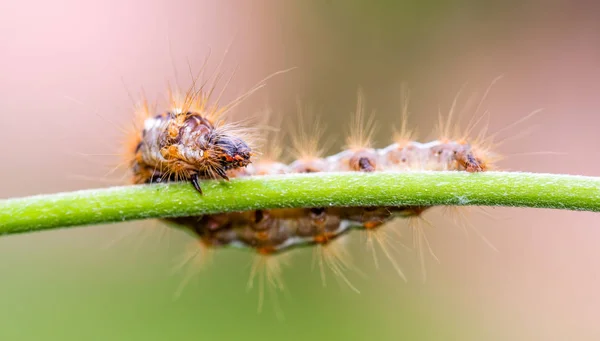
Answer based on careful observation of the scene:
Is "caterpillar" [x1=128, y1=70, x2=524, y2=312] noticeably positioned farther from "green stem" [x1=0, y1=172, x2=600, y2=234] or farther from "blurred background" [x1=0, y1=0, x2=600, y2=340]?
"blurred background" [x1=0, y1=0, x2=600, y2=340]

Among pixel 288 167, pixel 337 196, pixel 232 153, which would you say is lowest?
pixel 337 196

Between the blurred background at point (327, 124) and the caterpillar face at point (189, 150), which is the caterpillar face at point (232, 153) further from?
the blurred background at point (327, 124)

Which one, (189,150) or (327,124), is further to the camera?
(327,124)

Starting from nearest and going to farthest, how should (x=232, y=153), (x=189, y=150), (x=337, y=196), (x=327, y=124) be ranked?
(x=337, y=196)
(x=232, y=153)
(x=189, y=150)
(x=327, y=124)

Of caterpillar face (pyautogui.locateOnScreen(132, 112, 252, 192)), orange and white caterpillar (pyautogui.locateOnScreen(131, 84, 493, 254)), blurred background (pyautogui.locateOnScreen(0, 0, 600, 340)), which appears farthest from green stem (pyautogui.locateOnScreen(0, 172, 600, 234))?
blurred background (pyautogui.locateOnScreen(0, 0, 600, 340))

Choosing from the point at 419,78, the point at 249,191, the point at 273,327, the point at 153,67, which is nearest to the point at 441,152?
the point at 249,191

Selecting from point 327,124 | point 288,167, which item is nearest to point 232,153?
point 288,167

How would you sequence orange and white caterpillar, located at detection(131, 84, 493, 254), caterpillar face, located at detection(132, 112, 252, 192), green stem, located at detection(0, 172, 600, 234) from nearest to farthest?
green stem, located at detection(0, 172, 600, 234) → caterpillar face, located at detection(132, 112, 252, 192) → orange and white caterpillar, located at detection(131, 84, 493, 254)

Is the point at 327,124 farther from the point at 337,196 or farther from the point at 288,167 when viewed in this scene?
the point at 337,196
